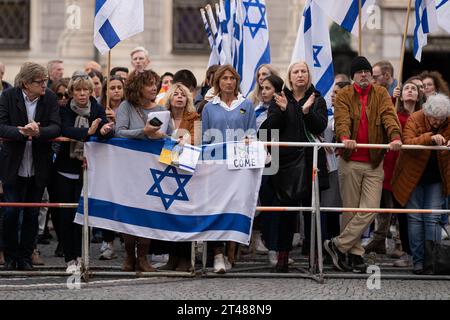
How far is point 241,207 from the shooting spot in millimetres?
11383

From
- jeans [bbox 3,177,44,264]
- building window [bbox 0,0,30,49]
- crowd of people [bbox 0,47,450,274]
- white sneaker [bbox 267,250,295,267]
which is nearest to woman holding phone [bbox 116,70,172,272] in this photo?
crowd of people [bbox 0,47,450,274]

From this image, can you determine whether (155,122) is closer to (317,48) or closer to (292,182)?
(292,182)

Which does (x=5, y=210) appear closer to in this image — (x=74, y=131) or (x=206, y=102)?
(x=74, y=131)

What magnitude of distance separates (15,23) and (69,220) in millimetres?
13871

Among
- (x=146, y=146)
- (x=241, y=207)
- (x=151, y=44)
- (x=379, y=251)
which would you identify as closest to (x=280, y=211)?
(x=241, y=207)

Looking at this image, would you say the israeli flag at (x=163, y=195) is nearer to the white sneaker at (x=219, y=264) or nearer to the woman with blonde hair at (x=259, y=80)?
the white sneaker at (x=219, y=264)

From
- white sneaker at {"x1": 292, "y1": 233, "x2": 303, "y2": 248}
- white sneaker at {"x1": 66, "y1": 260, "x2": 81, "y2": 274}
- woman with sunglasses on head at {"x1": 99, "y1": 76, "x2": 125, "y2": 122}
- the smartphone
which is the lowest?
white sneaker at {"x1": 66, "y1": 260, "x2": 81, "y2": 274}

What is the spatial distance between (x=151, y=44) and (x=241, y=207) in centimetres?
1354

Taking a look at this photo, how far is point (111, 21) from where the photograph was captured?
483 inches

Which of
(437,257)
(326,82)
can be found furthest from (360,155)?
(326,82)

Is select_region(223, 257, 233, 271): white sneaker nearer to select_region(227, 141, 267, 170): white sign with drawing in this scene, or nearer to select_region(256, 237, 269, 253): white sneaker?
select_region(227, 141, 267, 170): white sign with drawing

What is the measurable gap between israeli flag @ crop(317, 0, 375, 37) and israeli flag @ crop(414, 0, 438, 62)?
0.59 metres

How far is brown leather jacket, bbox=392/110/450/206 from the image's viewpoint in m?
11.8
